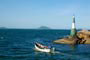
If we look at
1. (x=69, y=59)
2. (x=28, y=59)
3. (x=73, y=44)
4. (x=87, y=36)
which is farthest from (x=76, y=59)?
(x=87, y=36)

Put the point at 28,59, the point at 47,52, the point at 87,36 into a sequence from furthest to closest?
the point at 87,36
the point at 47,52
the point at 28,59

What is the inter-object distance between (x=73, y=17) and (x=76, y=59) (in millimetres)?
37184

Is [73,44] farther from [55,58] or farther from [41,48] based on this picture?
[55,58]

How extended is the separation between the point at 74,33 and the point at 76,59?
36.6 metres

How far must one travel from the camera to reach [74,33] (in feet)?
296

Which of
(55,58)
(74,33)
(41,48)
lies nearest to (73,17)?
(74,33)

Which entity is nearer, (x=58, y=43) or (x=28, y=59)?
(x=28, y=59)

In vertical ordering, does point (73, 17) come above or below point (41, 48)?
above

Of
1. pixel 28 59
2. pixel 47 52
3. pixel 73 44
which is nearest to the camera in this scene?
pixel 28 59

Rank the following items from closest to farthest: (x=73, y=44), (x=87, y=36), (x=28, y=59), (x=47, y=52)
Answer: (x=28, y=59) → (x=47, y=52) → (x=73, y=44) → (x=87, y=36)

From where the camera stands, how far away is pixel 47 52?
67.4 m

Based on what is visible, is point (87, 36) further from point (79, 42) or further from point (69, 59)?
point (69, 59)

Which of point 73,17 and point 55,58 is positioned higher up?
point 73,17

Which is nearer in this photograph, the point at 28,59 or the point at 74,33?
the point at 28,59
